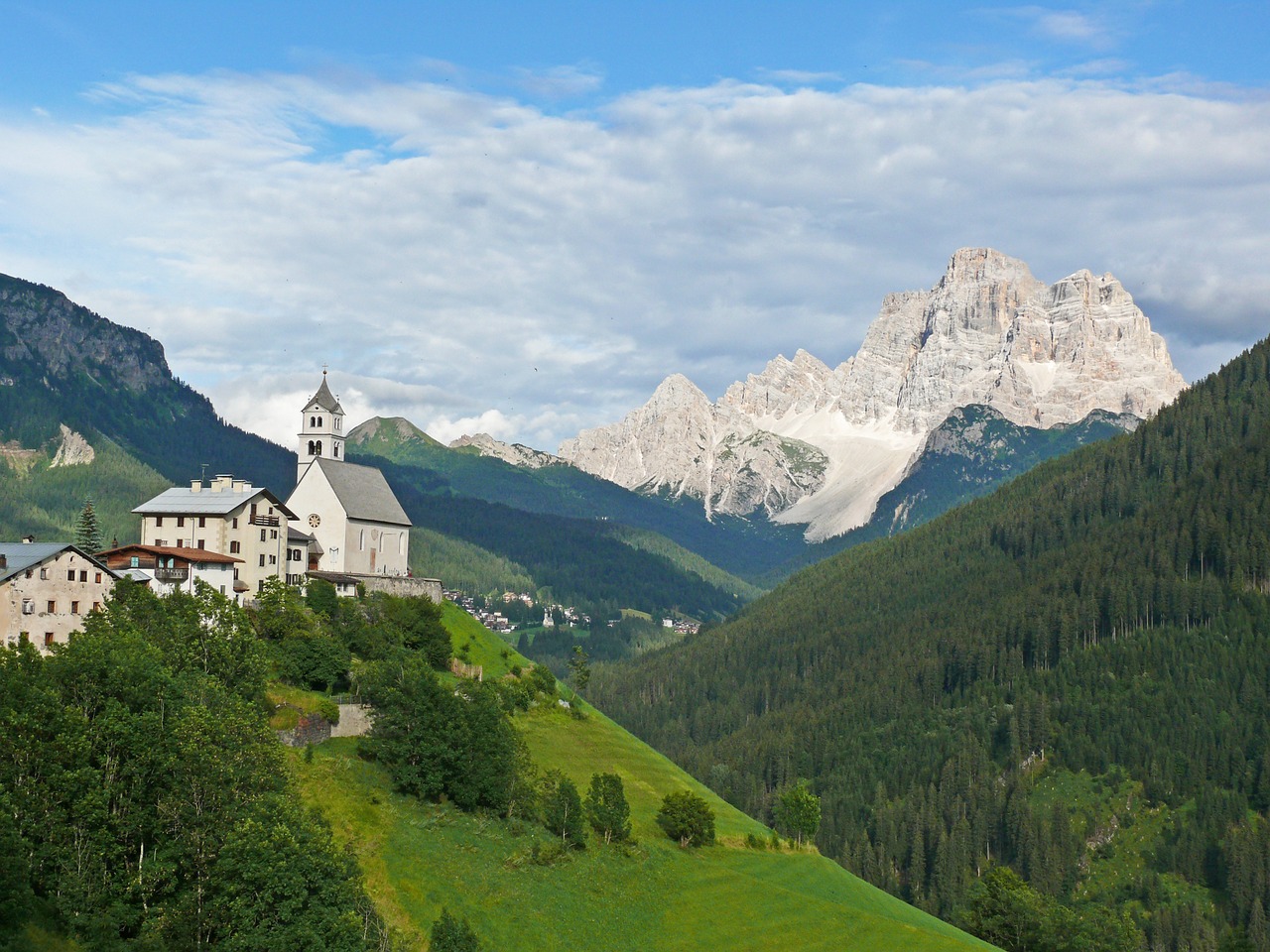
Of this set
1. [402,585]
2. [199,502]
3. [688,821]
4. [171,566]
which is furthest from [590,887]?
[402,585]

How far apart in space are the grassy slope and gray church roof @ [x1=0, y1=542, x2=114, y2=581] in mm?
25556

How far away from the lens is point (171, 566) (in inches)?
4473

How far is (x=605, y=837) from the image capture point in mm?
105125

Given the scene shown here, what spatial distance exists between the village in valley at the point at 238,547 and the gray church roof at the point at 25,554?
3.0 inches

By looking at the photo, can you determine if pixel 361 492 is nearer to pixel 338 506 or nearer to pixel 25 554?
pixel 338 506

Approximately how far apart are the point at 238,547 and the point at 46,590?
26.8 metres

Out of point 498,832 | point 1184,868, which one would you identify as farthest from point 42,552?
point 1184,868

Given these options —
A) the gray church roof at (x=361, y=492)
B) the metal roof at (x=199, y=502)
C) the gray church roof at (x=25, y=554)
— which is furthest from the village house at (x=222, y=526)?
the gray church roof at (x=25, y=554)

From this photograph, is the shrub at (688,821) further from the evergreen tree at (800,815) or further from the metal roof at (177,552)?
the metal roof at (177,552)

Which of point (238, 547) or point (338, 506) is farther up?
point (338, 506)

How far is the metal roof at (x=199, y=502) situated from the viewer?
121m

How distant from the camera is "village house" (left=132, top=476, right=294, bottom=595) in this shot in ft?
396

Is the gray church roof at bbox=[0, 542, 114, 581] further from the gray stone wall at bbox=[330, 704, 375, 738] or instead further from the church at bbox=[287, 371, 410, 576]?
the church at bbox=[287, 371, 410, 576]

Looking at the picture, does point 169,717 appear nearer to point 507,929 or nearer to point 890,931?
point 507,929
